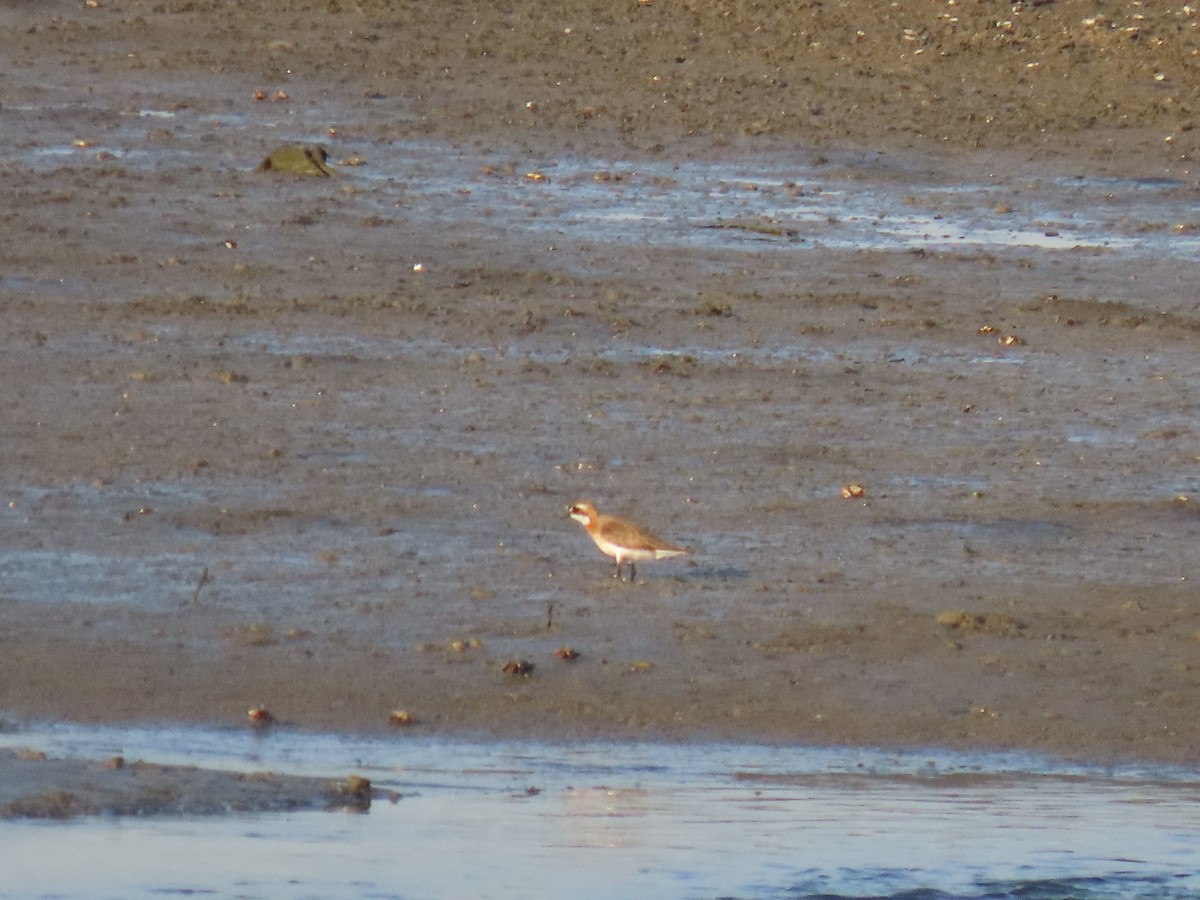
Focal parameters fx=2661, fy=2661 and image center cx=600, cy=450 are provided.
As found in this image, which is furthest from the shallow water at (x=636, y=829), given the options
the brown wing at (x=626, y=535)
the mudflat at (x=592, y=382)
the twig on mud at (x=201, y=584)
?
the brown wing at (x=626, y=535)

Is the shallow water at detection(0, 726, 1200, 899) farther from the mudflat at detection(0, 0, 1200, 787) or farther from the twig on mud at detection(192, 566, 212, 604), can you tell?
the twig on mud at detection(192, 566, 212, 604)

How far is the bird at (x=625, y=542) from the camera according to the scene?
8.91m

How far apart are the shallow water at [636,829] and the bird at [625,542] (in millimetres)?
1330

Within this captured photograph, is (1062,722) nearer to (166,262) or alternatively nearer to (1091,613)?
(1091,613)

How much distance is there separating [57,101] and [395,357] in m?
6.83

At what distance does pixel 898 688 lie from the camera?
27.0ft

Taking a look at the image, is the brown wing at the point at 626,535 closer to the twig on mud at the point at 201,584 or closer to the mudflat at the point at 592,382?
the mudflat at the point at 592,382

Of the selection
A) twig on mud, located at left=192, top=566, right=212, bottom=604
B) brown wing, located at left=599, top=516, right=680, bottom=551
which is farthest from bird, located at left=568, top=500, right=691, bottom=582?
twig on mud, located at left=192, top=566, right=212, bottom=604

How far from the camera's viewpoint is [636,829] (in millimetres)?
6879

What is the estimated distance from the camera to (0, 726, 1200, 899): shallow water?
21.5ft

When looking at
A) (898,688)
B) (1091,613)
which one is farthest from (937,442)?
(898,688)

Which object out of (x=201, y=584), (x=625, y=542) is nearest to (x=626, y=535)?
(x=625, y=542)

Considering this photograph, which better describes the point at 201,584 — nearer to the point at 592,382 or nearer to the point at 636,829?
the point at 636,829

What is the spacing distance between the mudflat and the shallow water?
260 mm
